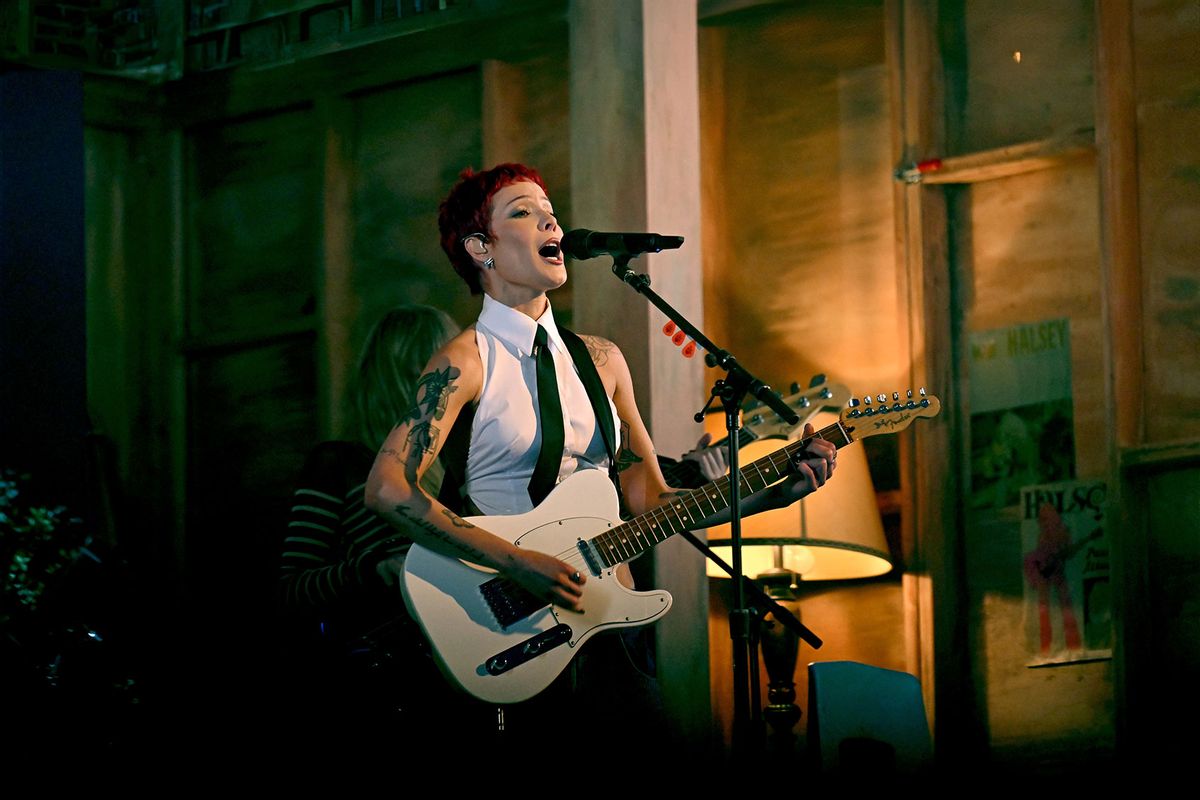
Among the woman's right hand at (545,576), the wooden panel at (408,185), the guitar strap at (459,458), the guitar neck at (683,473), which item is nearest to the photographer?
the woman's right hand at (545,576)

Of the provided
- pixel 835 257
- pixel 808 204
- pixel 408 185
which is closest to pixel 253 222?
pixel 408 185

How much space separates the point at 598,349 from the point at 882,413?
26.2 inches

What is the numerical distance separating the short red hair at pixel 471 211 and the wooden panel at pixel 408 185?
1939mm

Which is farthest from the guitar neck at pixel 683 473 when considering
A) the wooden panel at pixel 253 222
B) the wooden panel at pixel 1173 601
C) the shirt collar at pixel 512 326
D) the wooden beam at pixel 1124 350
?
the wooden panel at pixel 253 222

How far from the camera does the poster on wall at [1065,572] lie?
4770 millimetres

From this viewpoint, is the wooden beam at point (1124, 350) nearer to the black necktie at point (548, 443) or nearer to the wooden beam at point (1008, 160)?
the wooden beam at point (1008, 160)

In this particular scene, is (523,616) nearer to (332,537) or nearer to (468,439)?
(468,439)

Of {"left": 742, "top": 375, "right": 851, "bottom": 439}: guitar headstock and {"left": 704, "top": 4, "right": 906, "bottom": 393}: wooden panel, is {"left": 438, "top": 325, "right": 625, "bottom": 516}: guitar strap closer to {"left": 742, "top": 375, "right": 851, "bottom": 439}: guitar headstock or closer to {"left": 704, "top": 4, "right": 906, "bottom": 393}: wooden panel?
{"left": 742, "top": 375, "right": 851, "bottom": 439}: guitar headstock

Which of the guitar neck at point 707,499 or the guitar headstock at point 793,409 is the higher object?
the guitar headstock at point 793,409

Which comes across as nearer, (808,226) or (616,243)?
(616,243)

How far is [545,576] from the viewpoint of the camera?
11.0 feet

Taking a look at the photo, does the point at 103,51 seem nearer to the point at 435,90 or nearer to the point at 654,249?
the point at 435,90

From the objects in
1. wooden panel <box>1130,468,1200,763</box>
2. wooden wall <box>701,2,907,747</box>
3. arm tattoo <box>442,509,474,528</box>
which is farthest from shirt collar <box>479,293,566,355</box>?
wooden panel <box>1130,468,1200,763</box>

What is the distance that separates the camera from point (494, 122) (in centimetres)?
563
